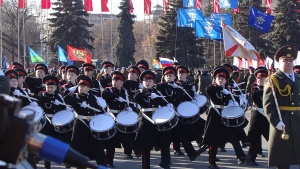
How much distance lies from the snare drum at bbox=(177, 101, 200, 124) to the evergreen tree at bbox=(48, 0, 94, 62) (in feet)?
122

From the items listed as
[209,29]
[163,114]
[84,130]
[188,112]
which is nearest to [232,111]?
[188,112]

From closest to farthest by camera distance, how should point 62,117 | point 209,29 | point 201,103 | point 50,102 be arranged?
point 62,117, point 50,102, point 201,103, point 209,29

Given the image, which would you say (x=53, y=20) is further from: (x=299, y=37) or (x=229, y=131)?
(x=229, y=131)

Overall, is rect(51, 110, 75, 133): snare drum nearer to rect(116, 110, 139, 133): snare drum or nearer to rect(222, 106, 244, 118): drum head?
rect(116, 110, 139, 133): snare drum

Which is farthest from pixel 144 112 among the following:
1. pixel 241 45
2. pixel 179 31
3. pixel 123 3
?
pixel 123 3

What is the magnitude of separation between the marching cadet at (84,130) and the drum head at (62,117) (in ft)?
0.95

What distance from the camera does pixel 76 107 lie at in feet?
28.2

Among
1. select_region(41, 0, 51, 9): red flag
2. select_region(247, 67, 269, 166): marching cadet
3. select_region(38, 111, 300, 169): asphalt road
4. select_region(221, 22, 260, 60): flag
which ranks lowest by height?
select_region(38, 111, 300, 169): asphalt road

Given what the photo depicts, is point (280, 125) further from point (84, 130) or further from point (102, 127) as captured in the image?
point (84, 130)

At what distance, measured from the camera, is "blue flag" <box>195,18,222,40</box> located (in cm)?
2519

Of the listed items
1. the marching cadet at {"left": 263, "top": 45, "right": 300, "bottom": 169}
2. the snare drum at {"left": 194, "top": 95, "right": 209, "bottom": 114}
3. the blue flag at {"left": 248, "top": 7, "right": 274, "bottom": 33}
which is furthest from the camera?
the blue flag at {"left": 248, "top": 7, "right": 274, "bottom": 33}

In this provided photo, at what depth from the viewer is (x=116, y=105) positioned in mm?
9773

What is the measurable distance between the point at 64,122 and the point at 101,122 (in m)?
0.70

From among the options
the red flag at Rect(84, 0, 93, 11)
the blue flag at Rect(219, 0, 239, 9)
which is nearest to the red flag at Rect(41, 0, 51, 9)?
the red flag at Rect(84, 0, 93, 11)
